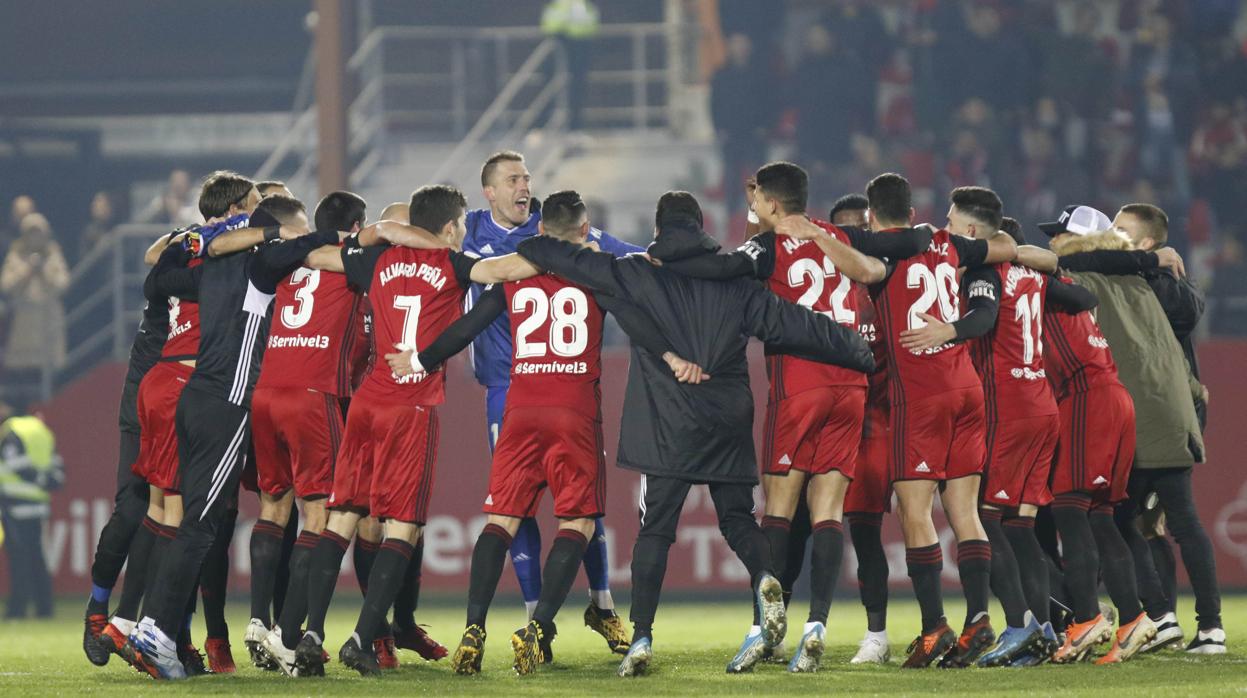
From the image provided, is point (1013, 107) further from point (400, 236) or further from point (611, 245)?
point (400, 236)

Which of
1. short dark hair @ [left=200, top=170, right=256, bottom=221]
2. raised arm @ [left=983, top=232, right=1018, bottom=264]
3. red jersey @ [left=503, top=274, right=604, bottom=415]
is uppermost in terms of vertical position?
short dark hair @ [left=200, top=170, right=256, bottom=221]

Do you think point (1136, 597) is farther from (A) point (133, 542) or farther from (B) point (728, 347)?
(A) point (133, 542)

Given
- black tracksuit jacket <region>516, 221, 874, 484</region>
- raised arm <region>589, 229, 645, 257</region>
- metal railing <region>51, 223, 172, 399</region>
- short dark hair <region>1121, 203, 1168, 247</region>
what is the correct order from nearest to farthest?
black tracksuit jacket <region>516, 221, 874, 484</region>, raised arm <region>589, 229, 645, 257</region>, short dark hair <region>1121, 203, 1168, 247</region>, metal railing <region>51, 223, 172, 399</region>

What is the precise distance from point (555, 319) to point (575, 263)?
27cm

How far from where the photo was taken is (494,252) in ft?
28.9

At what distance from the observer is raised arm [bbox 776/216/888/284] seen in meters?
7.54

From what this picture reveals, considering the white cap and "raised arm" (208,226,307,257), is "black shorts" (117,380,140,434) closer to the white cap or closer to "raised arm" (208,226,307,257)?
"raised arm" (208,226,307,257)

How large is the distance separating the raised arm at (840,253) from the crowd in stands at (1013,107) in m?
9.59

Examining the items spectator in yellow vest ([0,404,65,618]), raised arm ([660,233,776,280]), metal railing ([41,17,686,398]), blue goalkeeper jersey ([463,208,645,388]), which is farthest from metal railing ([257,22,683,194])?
raised arm ([660,233,776,280])

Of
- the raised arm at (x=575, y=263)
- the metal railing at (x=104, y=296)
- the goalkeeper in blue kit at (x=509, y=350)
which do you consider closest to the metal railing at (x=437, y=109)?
the metal railing at (x=104, y=296)

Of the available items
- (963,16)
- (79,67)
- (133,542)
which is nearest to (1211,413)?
(963,16)

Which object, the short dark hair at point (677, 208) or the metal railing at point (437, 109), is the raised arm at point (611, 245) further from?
the metal railing at point (437, 109)

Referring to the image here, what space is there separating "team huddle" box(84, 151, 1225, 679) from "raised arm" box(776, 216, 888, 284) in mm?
15

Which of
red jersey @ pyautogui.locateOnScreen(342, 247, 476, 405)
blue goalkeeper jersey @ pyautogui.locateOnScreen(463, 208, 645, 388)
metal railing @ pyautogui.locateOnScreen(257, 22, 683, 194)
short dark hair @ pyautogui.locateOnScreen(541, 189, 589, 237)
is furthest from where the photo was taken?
metal railing @ pyautogui.locateOnScreen(257, 22, 683, 194)
